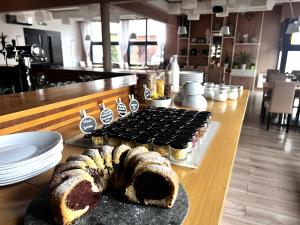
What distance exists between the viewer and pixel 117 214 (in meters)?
0.60

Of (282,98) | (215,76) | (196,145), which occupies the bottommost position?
(282,98)

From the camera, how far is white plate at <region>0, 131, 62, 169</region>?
0.82 m

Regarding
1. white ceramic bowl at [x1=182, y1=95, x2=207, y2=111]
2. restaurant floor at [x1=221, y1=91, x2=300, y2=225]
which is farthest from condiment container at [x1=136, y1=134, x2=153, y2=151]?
restaurant floor at [x1=221, y1=91, x2=300, y2=225]

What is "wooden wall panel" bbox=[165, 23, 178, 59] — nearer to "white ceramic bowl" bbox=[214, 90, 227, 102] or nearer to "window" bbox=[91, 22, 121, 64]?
"window" bbox=[91, 22, 121, 64]

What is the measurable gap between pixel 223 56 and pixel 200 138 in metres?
7.69

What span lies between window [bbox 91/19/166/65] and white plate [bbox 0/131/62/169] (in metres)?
8.60

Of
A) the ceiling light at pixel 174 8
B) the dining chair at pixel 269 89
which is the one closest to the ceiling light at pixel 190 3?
the ceiling light at pixel 174 8

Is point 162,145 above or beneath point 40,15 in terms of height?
beneath

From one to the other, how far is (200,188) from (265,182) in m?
1.93

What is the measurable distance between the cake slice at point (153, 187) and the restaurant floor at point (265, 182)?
1.38 m

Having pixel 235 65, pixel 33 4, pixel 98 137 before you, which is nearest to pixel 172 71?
pixel 98 137

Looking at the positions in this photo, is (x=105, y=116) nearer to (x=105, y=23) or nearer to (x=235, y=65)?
(x=105, y=23)

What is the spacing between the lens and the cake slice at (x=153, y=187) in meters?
0.64

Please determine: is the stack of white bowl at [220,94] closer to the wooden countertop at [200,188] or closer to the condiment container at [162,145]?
the wooden countertop at [200,188]
